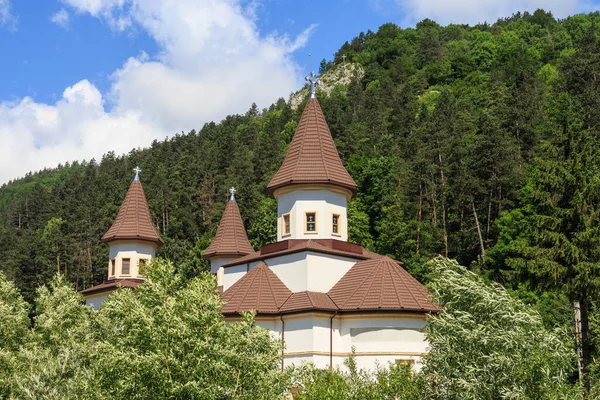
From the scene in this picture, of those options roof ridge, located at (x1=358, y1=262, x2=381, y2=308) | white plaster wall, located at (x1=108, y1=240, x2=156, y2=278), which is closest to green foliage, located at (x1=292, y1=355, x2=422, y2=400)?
roof ridge, located at (x1=358, y1=262, x2=381, y2=308)

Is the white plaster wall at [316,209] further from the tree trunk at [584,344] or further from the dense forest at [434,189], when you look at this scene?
the tree trunk at [584,344]

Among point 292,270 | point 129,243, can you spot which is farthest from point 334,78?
point 292,270

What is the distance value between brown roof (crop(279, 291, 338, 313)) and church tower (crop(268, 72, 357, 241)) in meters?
2.87

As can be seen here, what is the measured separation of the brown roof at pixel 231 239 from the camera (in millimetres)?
38606

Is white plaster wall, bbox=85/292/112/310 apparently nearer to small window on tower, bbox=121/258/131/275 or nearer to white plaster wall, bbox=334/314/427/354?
small window on tower, bbox=121/258/131/275

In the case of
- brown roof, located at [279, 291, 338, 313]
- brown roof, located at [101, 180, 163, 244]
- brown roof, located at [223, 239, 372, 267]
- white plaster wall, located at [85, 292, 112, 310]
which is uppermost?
brown roof, located at [101, 180, 163, 244]

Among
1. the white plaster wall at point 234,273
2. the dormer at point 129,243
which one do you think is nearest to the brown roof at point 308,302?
the white plaster wall at point 234,273

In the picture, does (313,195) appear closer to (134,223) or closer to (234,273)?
(234,273)

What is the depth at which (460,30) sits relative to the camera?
13962 centimetres

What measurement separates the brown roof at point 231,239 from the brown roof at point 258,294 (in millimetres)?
10461

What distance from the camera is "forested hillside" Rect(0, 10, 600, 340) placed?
25.5 m

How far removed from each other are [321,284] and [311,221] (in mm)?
2784

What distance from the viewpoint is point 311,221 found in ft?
94.1

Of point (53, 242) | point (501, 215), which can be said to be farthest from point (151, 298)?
point (53, 242)
